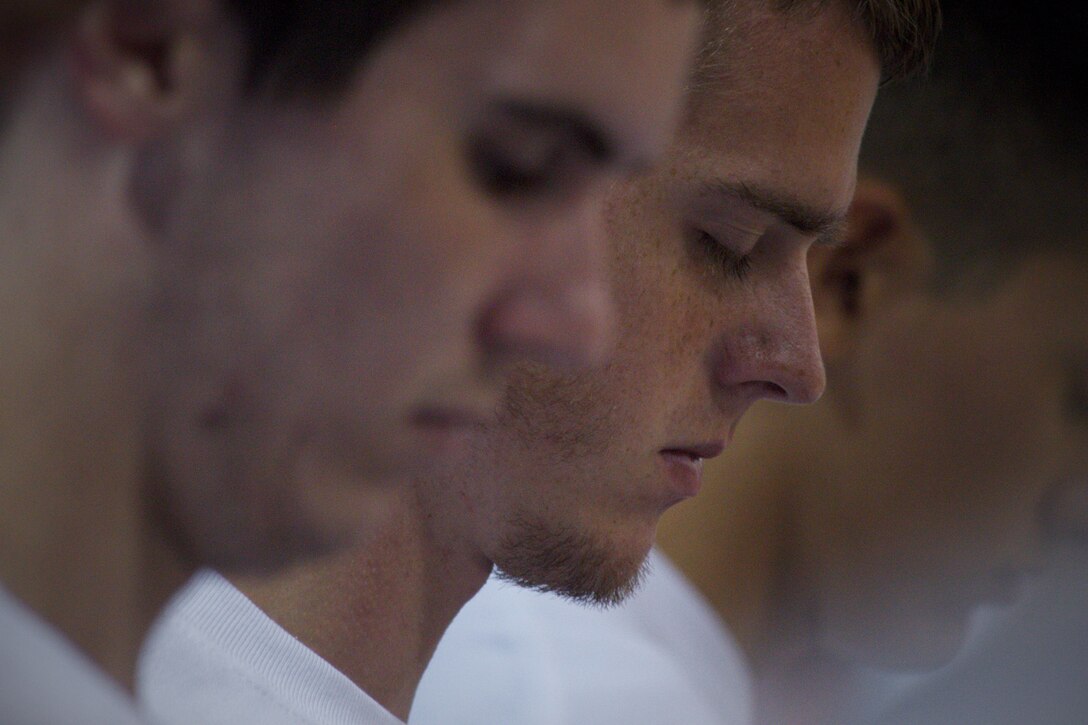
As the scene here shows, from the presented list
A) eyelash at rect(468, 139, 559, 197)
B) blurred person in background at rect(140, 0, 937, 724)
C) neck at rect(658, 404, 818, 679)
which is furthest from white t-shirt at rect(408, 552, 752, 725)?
eyelash at rect(468, 139, 559, 197)

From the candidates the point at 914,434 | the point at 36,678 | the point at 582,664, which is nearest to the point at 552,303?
the point at 36,678

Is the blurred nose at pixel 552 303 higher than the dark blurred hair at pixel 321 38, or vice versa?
the dark blurred hair at pixel 321 38

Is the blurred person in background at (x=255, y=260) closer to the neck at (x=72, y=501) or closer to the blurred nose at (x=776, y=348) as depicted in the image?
the neck at (x=72, y=501)

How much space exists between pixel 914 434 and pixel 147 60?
0.93 meters

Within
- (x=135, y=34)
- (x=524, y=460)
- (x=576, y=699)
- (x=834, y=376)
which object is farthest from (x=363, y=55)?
(x=834, y=376)

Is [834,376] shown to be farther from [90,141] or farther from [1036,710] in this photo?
[90,141]

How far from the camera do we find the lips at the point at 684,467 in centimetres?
56

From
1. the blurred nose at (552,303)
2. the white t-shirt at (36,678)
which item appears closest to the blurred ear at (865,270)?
the blurred nose at (552,303)

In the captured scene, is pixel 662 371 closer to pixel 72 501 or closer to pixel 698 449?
pixel 698 449

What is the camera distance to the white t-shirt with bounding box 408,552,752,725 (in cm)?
77

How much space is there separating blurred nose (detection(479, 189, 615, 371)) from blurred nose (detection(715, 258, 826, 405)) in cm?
27

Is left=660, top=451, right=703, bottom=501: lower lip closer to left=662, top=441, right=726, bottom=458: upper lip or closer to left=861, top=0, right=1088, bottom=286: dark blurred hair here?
left=662, top=441, right=726, bottom=458: upper lip

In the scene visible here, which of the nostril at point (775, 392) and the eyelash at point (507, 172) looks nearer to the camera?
the eyelash at point (507, 172)

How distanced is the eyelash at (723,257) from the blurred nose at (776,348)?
0.6 inches
